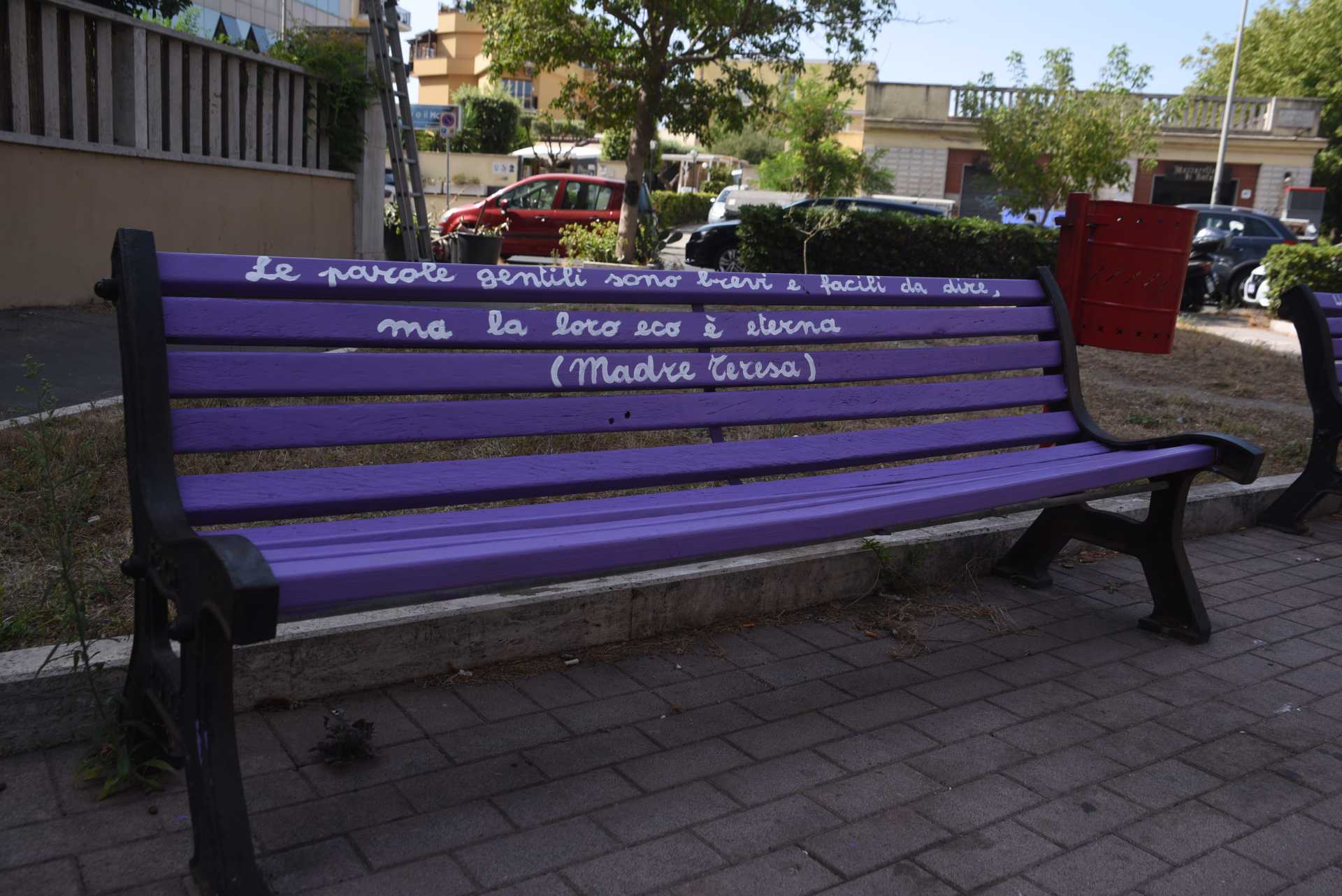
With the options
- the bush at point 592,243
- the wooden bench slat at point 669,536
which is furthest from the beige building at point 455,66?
the wooden bench slat at point 669,536

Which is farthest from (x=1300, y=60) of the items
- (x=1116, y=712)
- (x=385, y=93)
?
(x=1116, y=712)

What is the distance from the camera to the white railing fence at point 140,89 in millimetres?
8328

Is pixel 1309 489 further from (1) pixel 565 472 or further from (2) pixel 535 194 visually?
(2) pixel 535 194

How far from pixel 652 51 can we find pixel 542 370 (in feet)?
53.7

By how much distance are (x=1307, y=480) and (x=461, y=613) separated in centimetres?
409

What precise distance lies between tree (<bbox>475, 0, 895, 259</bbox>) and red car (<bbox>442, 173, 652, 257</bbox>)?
1.04 meters

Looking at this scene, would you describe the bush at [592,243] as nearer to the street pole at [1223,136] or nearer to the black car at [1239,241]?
the black car at [1239,241]

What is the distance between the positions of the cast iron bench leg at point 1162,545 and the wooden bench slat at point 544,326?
0.72 m

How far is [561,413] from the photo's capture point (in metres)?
3.15

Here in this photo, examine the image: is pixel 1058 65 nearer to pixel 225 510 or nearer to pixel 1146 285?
pixel 1146 285

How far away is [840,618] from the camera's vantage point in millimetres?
3947

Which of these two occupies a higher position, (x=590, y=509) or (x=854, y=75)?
(x=854, y=75)

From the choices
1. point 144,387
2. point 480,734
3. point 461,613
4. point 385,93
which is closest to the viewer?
point 144,387

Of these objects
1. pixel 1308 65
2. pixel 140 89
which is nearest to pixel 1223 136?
pixel 1308 65
